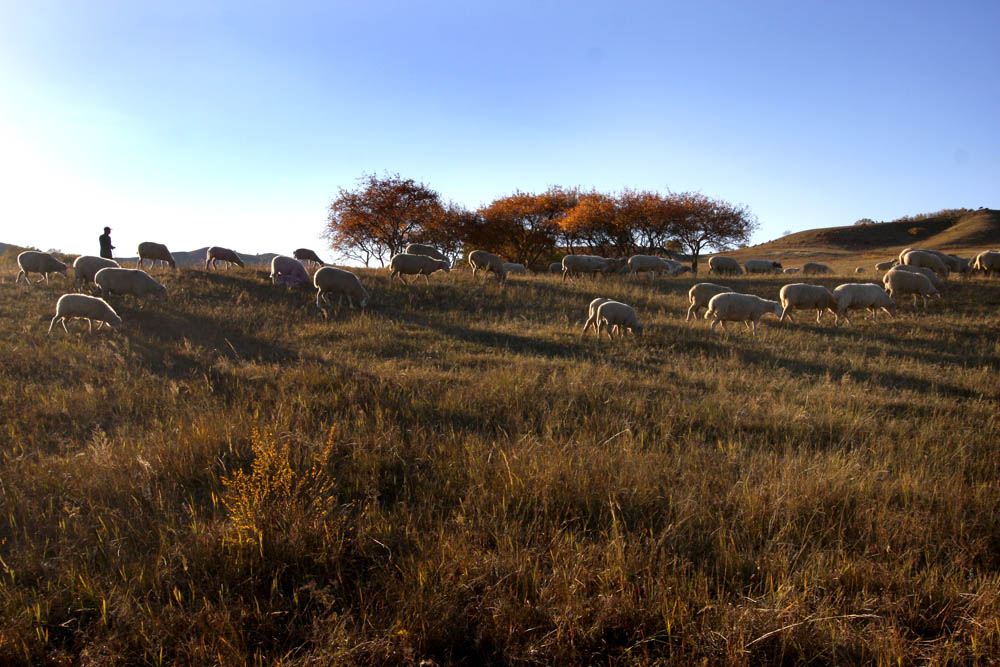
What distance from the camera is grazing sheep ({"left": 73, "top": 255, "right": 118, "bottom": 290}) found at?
55.8 feet

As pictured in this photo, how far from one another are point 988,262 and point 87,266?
3558cm

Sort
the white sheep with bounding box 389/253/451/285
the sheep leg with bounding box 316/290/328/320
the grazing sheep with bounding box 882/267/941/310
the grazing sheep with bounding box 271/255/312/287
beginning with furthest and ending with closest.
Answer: the white sheep with bounding box 389/253/451/285, the grazing sheep with bounding box 271/255/312/287, the grazing sheep with bounding box 882/267/941/310, the sheep leg with bounding box 316/290/328/320

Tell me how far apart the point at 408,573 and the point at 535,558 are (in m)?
0.77

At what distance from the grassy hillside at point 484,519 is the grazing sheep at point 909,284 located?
13.5 meters

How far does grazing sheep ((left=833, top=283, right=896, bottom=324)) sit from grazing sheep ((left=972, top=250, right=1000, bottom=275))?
10.3 metres

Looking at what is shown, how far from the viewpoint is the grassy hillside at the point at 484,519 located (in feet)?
8.87

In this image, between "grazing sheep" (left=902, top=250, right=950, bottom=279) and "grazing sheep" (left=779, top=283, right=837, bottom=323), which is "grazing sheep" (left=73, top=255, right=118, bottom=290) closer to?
"grazing sheep" (left=779, top=283, right=837, bottom=323)

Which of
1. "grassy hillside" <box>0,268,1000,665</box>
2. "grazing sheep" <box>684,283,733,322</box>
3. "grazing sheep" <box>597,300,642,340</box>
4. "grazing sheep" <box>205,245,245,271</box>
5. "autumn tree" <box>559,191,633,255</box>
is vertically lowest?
"grassy hillside" <box>0,268,1000,665</box>

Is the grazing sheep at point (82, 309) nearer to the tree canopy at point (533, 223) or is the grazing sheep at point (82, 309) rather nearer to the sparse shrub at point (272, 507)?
the sparse shrub at point (272, 507)

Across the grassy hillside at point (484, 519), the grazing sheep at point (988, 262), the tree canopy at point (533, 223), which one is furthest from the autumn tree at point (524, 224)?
the grassy hillside at point (484, 519)

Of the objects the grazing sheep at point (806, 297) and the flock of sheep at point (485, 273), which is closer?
the flock of sheep at point (485, 273)

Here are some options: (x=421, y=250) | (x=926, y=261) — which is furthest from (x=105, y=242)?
(x=926, y=261)

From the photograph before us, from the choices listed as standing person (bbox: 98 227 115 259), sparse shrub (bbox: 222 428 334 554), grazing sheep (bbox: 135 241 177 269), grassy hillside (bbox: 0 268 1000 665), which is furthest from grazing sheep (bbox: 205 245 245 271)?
sparse shrub (bbox: 222 428 334 554)

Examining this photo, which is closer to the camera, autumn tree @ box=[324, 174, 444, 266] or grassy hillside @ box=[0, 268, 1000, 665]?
grassy hillside @ box=[0, 268, 1000, 665]
